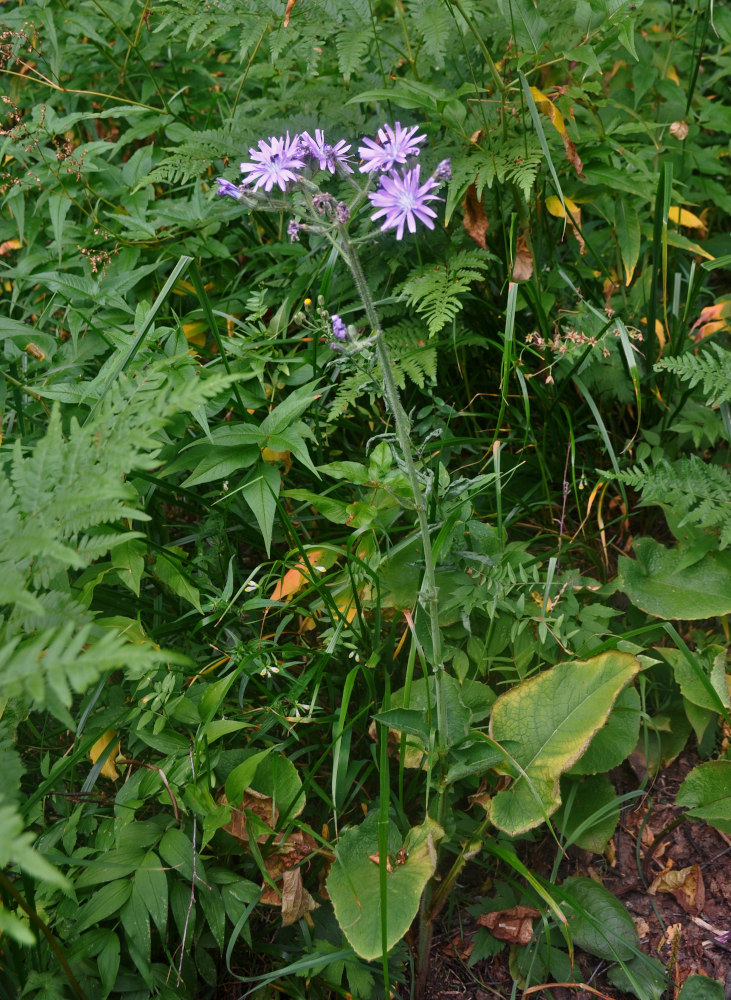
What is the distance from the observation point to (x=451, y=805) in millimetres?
2037

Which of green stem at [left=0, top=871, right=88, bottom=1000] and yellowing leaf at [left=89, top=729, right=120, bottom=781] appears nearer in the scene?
green stem at [left=0, top=871, right=88, bottom=1000]

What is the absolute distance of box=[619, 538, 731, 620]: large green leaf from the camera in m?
2.07

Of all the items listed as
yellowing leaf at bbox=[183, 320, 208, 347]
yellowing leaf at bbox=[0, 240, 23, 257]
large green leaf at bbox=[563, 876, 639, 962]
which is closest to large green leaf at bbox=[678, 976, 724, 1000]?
large green leaf at bbox=[563, 876, 639, 962]

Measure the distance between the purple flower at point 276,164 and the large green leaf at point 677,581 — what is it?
134 centimetres

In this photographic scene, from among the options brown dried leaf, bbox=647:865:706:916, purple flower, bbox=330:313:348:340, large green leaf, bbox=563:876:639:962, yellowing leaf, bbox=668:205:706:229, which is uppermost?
purple flower, bbox=330:313:348:340

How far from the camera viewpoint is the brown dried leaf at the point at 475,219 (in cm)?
234

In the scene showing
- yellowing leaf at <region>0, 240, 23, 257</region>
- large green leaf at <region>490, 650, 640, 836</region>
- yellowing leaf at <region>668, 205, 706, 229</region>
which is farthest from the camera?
yellowing leaf at <region>0, 240, 23, 257</region>

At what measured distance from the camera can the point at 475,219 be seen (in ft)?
7.72

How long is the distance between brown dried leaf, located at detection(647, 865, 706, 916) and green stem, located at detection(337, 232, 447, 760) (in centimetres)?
76

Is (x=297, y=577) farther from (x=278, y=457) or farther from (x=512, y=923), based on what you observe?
(x=512, y=923)

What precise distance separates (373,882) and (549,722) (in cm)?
54

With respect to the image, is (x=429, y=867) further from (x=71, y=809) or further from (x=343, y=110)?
(x=343, y=110)

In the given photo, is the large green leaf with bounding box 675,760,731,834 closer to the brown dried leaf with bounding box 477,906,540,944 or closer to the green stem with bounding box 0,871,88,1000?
the brown dried leaf with bounding box 477,906,540,944

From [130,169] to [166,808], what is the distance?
2074mm
